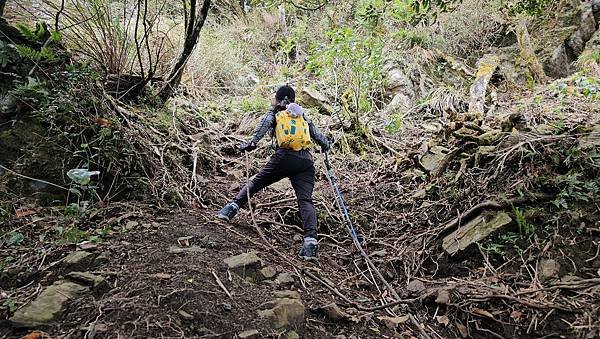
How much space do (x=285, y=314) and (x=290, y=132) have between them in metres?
2.01

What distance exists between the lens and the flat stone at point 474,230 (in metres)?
3.27

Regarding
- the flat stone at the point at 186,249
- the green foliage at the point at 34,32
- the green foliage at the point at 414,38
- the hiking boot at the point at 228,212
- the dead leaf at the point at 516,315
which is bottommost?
the dead leaf at the point at 516,315

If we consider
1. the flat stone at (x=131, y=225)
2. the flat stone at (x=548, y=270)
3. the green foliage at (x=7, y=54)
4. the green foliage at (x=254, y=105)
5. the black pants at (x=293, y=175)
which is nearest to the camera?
the flat stone at (x=548, y=270)

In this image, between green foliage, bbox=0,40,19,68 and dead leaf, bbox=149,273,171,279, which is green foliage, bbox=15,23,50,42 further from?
dead leaf, bbox=149,273,171,279

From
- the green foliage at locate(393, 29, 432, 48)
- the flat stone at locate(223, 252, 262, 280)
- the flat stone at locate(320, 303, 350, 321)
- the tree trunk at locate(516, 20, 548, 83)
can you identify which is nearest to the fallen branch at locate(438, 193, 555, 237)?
the flat stone at locate(320, 303, 350, 321)

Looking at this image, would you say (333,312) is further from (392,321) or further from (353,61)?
(353,61)

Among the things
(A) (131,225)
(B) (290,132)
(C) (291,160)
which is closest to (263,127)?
(B) (290,132)

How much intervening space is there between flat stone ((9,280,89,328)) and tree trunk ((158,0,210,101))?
9.63ft

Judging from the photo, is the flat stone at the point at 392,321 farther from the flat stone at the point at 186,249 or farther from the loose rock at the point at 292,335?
the flat stone at the point at 186,249

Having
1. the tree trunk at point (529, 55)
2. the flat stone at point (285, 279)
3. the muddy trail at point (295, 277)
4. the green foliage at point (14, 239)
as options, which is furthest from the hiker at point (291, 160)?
the tree trunk at point (529, 55)

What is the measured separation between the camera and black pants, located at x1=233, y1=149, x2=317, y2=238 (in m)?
3.96

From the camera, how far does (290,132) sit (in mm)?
3965

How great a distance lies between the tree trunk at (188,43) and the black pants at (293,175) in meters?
1.72

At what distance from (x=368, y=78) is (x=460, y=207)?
3545 millimetres
